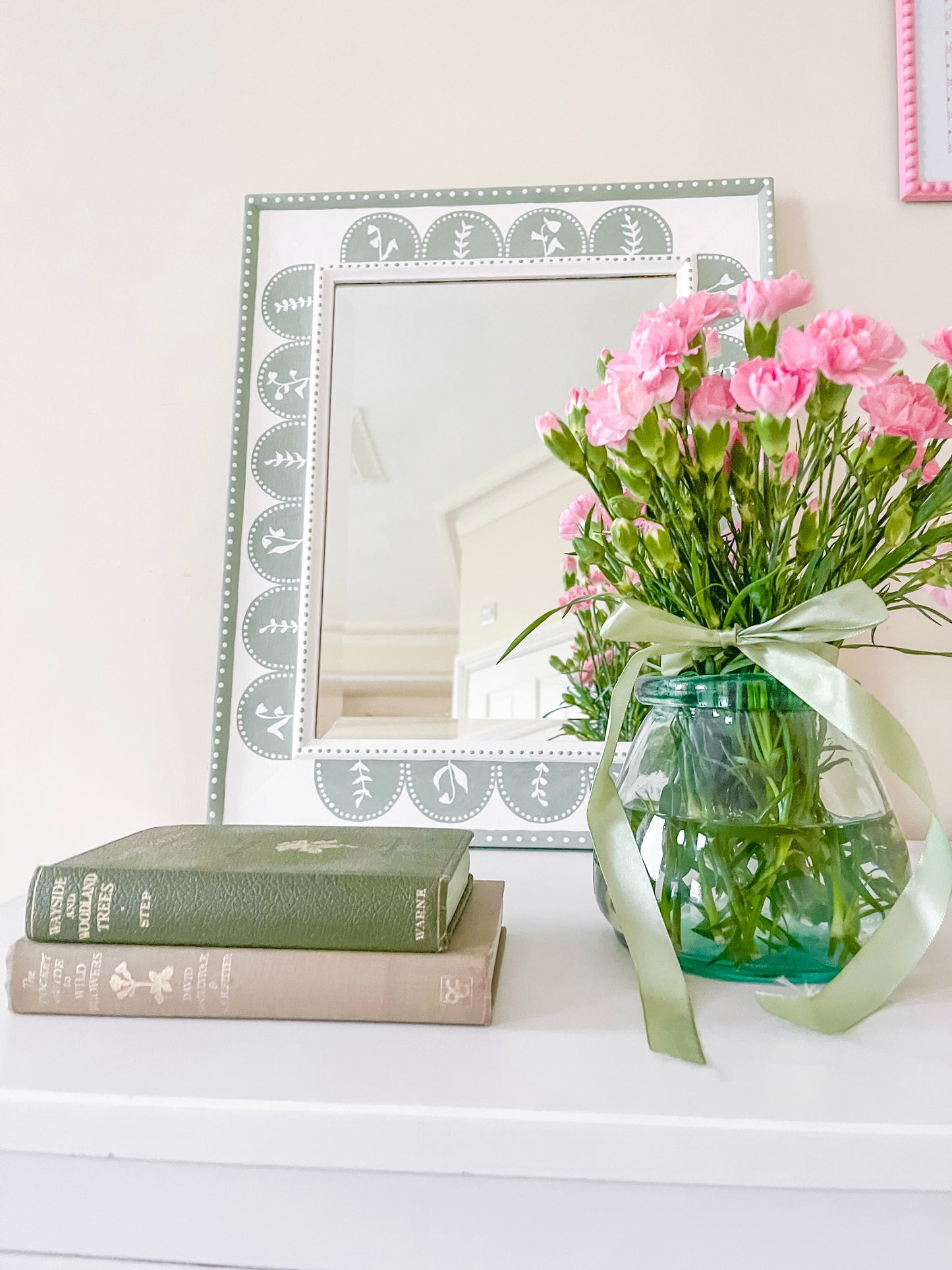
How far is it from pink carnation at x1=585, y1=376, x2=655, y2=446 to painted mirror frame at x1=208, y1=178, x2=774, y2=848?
0.48 meters

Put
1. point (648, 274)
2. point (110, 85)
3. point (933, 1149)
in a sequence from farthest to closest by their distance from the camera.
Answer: point (110, 85), point (648, 274), point (933, 1149)

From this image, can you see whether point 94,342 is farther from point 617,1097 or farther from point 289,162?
point 617,1097

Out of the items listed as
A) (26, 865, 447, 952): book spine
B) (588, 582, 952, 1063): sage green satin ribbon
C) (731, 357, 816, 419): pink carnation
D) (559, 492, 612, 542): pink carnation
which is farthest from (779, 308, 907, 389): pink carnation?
(26, 865, 447, 952): book spine

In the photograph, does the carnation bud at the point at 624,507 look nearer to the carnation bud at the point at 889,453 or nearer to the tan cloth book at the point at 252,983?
the carnation bud at the point at 889,453

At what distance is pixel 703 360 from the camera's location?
53 cm

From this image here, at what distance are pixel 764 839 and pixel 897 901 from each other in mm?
81

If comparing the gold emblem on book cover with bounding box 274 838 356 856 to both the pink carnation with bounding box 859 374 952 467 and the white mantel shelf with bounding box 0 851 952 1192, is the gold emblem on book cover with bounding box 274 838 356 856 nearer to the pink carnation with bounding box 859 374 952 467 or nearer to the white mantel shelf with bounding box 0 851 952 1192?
the white mantel shelf with bounding box 0 851 952 1192

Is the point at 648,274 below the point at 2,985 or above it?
above

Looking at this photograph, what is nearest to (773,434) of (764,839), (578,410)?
(578,410)

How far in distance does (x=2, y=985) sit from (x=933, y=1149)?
1.76ft

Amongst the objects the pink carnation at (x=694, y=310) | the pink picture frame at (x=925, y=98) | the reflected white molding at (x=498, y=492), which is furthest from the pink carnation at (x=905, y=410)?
the pink picture frame at (x=925, y=98)

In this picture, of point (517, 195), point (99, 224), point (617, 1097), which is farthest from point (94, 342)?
point (617, 1097)

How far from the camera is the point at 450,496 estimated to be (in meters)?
0.97

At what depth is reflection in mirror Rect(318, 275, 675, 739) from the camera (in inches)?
36.9
